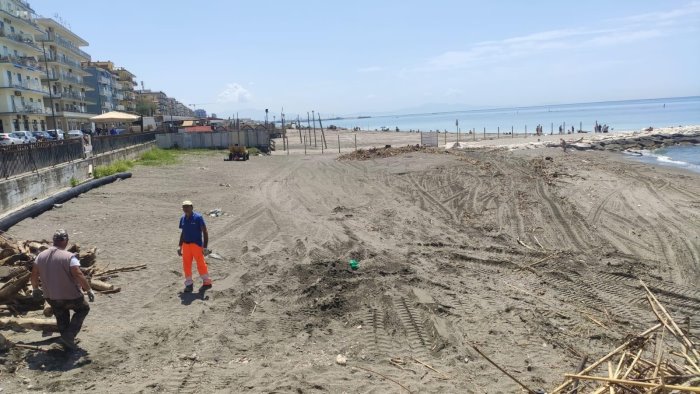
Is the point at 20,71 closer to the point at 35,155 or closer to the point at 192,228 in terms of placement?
the point at 35,155

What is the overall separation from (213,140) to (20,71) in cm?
2980

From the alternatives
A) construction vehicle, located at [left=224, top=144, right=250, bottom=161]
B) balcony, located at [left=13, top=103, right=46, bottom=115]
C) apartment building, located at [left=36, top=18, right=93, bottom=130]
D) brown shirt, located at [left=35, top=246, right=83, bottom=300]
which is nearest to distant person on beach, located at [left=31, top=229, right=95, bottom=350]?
brown shirt, located at [left=35, top=246, right=83, bottom=300]

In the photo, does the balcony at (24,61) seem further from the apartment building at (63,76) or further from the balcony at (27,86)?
the apartment building at (63,76)

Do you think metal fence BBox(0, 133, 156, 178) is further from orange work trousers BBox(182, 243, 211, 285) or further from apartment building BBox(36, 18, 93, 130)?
apartment building BBox(36, 18, 93, 130)

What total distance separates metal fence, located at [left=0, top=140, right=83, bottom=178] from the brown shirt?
1053cm

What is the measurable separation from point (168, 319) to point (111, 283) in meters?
2.27

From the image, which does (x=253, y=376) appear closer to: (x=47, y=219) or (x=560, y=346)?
(x=560, y=346)

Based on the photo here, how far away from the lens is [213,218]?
15438 millimetres

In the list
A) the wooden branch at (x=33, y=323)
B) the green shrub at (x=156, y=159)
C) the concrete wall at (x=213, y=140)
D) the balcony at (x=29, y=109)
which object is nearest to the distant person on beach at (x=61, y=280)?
the wooden branch at (x=33, y=323)

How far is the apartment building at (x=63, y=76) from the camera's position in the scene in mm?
70438

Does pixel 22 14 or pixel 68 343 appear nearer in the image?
pixel 68 343

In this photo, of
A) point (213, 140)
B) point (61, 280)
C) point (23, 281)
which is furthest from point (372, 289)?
point (213, 140)

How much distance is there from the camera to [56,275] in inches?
249

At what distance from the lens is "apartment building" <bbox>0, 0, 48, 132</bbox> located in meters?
54.4
